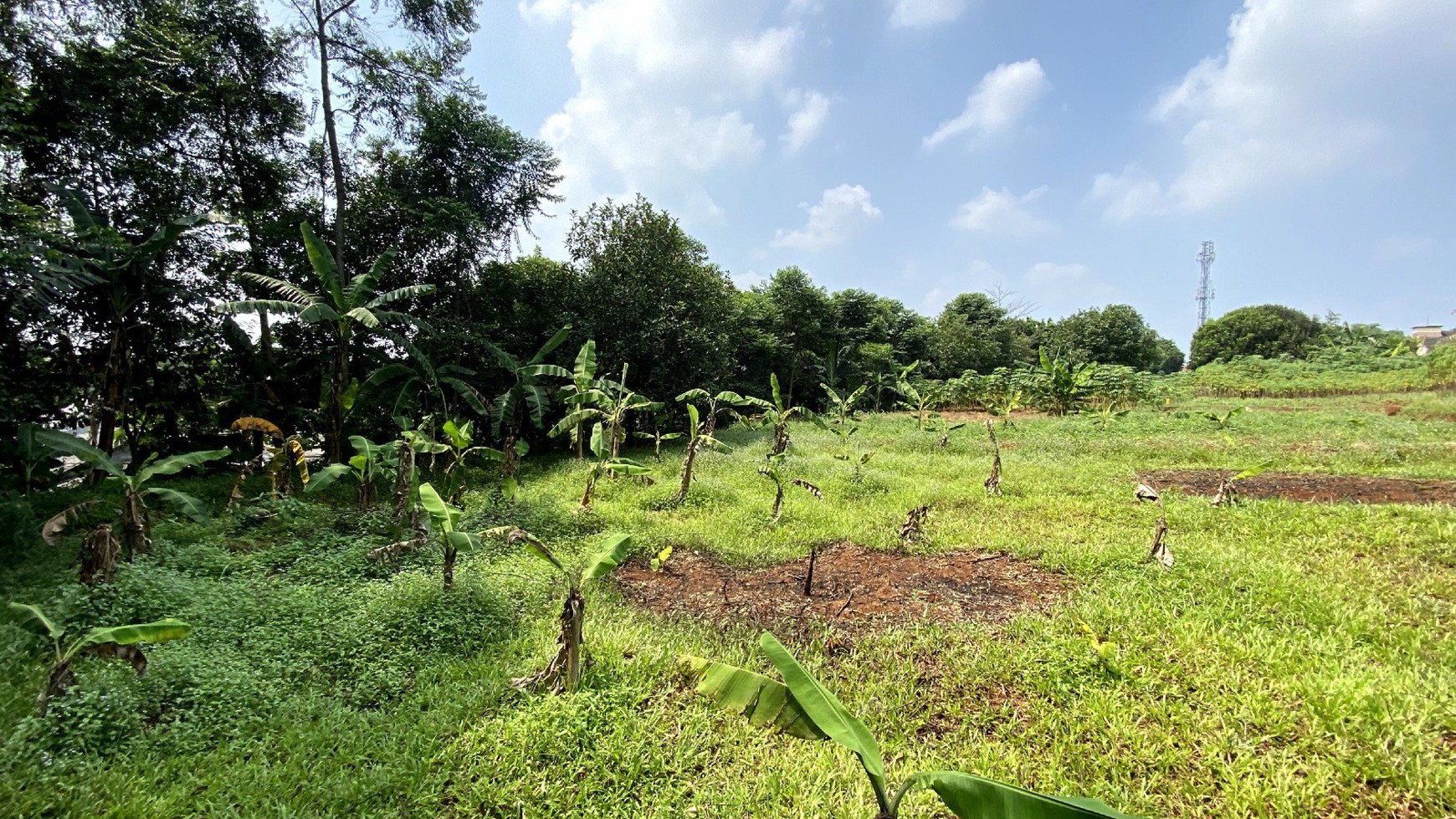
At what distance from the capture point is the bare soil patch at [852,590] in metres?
3.83

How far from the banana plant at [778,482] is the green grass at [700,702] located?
3.02 feet

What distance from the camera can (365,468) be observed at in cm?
601

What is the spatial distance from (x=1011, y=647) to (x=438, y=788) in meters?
3.27

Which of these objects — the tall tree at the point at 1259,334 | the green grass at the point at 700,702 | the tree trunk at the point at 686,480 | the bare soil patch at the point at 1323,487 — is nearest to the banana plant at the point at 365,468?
the green grass at the point at 700,702

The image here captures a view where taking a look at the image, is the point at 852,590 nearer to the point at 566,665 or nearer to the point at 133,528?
the point at 566,665

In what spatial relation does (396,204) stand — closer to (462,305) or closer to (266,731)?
(462,305)

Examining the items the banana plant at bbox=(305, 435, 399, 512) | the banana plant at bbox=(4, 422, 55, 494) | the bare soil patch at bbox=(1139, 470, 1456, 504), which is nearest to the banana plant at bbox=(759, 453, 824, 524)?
the banana plant at bbox=(305, 435, 399, 512)

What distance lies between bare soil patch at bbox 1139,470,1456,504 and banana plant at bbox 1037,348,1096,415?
7.83 metres

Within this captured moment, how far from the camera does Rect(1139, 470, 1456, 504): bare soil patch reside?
5867mm

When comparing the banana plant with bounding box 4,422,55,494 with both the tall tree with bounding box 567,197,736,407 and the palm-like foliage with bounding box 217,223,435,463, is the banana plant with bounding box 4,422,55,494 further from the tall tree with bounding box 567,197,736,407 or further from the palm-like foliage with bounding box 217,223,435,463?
the tall tree with bounding box 567,197,736,407

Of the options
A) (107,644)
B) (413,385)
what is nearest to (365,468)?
(413,385)

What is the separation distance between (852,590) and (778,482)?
184 centimetres

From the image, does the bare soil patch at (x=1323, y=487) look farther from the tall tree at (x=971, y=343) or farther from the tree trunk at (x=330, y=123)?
the tall tree at (x=971, y=343)

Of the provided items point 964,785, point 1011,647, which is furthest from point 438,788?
point 1011,647
